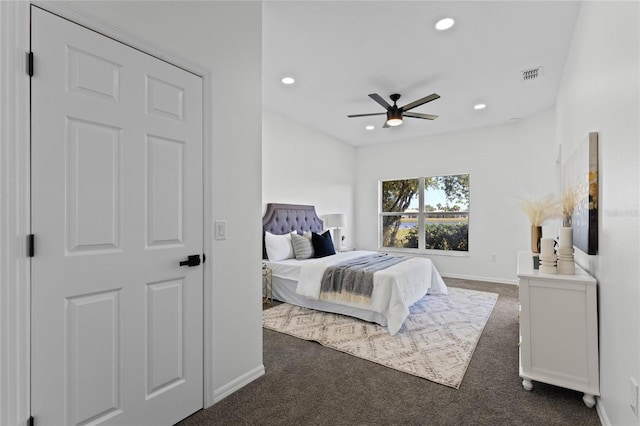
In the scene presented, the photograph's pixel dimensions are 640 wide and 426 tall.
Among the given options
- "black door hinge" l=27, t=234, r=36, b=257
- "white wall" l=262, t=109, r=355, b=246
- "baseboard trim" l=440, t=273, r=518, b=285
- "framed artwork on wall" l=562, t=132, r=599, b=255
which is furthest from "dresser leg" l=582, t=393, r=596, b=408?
"white wall" l=262, t=109, r=355, b=246

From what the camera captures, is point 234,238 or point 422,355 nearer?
point 234,238

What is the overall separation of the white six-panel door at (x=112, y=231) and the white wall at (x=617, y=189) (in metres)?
2.18

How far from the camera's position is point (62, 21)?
1.38 meters

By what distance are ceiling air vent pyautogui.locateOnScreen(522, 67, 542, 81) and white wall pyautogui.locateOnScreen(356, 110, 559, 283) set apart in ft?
5.16

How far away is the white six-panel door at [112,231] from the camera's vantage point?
134 centimetres

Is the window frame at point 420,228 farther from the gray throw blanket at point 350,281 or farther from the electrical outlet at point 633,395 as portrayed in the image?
the electrical outlet at point 633,395

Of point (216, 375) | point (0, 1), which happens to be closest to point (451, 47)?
point (0, 1)

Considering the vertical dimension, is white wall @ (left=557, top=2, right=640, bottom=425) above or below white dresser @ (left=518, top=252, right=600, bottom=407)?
above

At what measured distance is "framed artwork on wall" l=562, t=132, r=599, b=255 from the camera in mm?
1943

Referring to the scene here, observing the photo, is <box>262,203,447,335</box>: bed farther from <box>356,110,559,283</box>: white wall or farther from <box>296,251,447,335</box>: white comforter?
<box>356,110,559,283</box>: white wall

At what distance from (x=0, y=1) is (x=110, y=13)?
1.32 feet

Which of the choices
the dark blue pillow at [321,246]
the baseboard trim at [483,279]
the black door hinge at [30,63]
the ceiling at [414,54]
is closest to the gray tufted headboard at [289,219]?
the dark blue pillow at [321,246]

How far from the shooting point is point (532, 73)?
3500 mm

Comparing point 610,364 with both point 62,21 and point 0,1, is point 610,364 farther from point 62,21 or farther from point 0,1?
point 0,1
